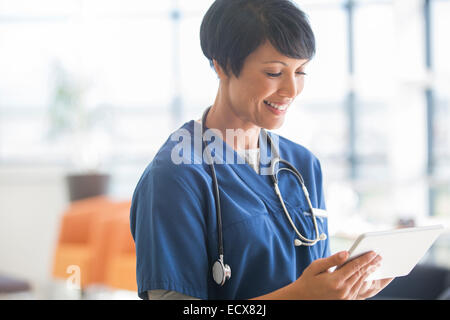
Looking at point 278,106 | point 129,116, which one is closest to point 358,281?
point 278,106

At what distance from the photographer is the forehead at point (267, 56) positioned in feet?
2.18

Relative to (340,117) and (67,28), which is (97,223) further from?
(340,117)

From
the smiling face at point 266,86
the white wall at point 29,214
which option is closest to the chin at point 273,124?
the smiling face at point 266,86

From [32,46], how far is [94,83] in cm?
69

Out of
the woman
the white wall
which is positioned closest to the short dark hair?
the woman

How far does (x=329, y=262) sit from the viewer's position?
2.01ft

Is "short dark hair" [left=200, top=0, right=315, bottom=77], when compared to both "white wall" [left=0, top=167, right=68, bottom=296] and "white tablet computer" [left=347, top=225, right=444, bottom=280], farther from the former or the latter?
"white wall" [left=0, top=167, right=68, bottom=296]

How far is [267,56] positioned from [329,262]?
264 mm

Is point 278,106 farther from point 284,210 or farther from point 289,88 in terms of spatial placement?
point 284,210

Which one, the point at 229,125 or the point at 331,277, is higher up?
the point at 229,125

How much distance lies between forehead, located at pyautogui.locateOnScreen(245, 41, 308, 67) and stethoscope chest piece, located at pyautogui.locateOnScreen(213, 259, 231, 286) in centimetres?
26

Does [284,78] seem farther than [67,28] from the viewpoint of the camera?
No

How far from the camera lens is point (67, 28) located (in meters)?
3.90

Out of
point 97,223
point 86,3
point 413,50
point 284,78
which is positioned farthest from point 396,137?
point 284,78
